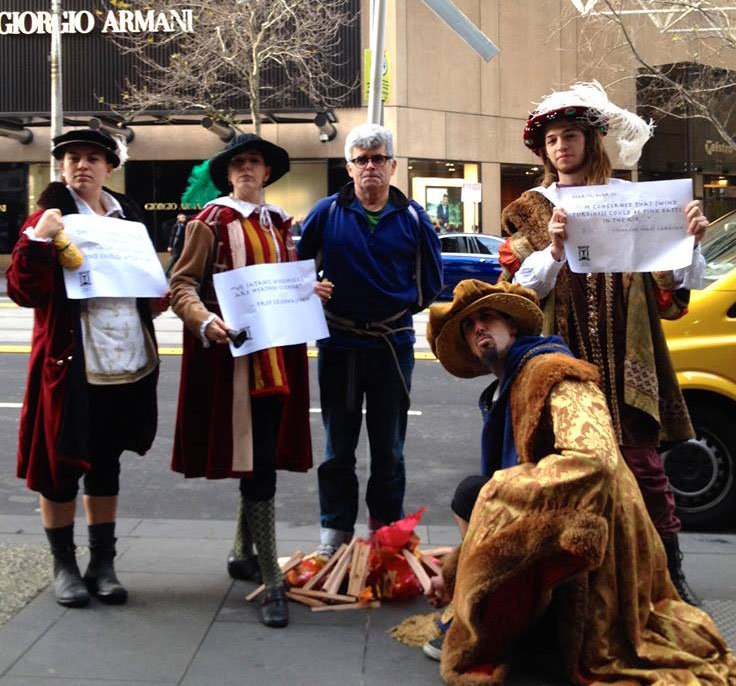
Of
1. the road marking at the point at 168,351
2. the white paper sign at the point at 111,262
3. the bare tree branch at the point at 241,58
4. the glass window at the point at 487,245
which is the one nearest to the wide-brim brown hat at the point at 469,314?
the white paper sign at the point at 111,262

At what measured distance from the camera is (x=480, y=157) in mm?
32062

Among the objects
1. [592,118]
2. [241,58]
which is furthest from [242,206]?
[241,58]

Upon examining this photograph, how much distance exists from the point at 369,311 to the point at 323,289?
335 mm

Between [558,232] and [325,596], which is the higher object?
[558,232]

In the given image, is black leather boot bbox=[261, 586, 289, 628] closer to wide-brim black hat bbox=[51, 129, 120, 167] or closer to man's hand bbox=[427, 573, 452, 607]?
man's hand bbox=[427, 573, 452, 607]

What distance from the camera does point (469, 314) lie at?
3.51 meters

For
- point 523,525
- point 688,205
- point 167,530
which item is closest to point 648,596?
point 523,525

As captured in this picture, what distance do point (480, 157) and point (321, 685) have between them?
29640mm

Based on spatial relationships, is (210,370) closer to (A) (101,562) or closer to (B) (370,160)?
(A) (101,562)

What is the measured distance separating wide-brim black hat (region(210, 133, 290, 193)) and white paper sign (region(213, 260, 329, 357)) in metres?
0.46

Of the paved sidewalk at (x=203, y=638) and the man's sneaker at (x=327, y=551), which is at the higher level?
the man's sneaker at (x=327, y=551)

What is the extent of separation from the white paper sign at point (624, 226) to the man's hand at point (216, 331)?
4.41ft

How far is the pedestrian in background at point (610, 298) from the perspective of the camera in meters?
3.87

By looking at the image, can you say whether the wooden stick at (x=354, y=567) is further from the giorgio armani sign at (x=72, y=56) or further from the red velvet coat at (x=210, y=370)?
the giorgio armani sign at (x=72, y=56)
